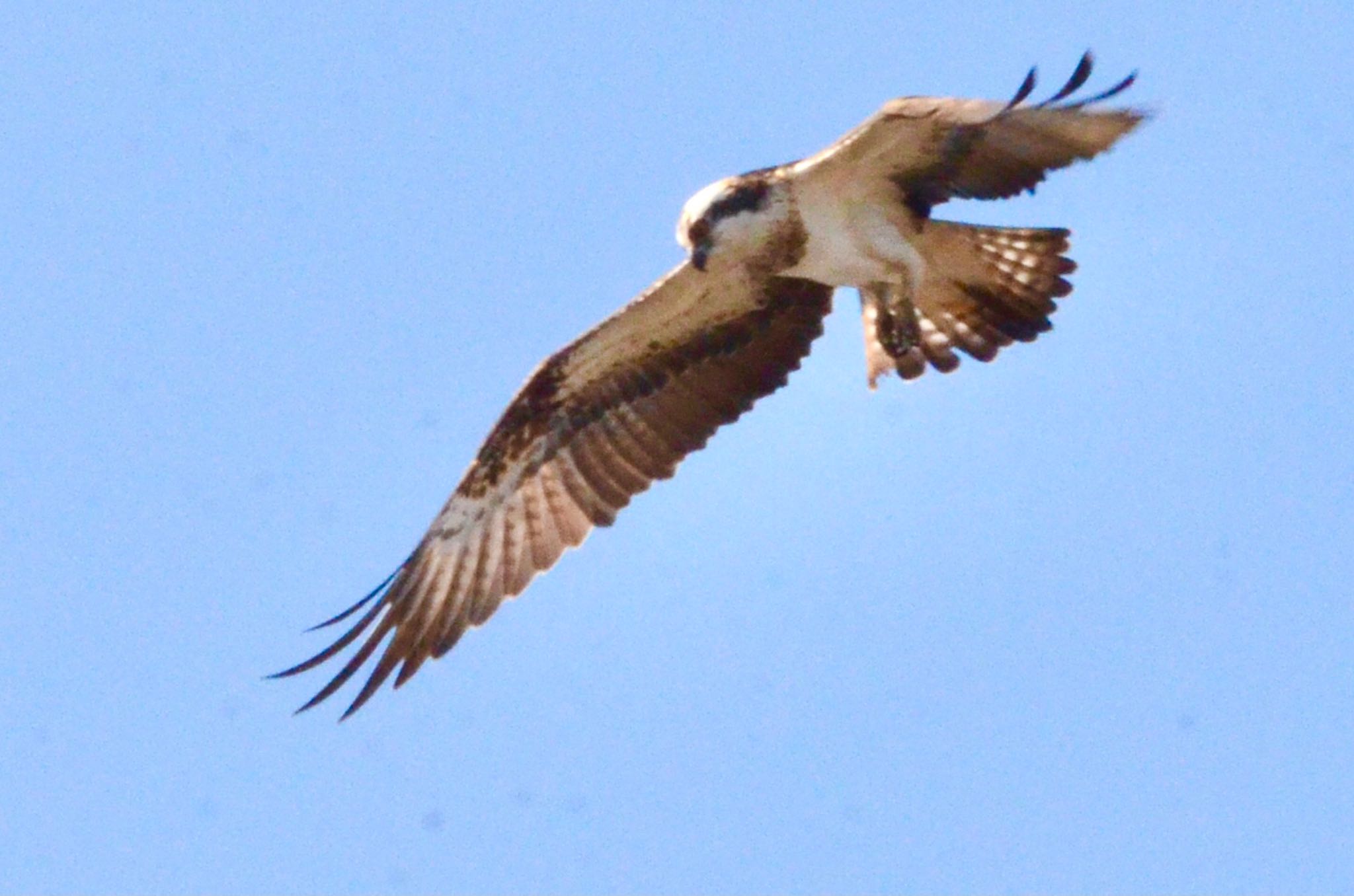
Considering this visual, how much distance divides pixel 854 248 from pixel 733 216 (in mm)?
525

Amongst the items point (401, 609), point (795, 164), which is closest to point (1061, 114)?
point (795, 164)

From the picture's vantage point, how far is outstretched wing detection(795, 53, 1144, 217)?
8.42 meters

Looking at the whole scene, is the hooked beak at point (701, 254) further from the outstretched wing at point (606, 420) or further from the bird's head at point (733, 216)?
the outstretched wing at point (606, 420)

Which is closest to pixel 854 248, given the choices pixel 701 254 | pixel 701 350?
pixel 701 254

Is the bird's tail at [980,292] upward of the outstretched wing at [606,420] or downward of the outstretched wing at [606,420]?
downward

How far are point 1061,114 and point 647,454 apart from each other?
8.44 ft

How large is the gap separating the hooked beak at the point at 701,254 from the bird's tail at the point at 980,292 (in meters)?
0.96

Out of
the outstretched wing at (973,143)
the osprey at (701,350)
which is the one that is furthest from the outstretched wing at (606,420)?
the outstretched wing at (973,143)

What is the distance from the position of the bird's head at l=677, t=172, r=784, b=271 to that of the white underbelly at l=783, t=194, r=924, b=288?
15 cm

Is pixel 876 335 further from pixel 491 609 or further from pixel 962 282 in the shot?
pixel 491 609

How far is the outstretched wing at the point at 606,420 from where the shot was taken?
→ 9984 millimetres

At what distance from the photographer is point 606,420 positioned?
10.2m

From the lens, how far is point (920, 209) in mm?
9438

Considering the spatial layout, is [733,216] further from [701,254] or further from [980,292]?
[980,292]
